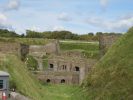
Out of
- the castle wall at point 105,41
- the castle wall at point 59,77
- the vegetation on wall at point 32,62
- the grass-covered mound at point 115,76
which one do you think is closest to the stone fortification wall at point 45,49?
the vegetation on wall at point 32,62

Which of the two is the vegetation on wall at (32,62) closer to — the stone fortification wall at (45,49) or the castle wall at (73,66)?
the castle wall at (73,66)

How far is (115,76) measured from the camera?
26234 mm

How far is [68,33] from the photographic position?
4050 inches

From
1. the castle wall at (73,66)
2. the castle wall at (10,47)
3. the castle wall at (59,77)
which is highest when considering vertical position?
the castle wall at (10,47)

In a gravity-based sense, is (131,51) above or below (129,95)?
above

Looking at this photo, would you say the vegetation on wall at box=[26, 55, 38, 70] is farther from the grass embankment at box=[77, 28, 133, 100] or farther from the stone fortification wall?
the grass embankment at box=[77, 28, 133, 100]

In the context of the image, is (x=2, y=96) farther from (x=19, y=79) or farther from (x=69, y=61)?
(x=69, y=61)

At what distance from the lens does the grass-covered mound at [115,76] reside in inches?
967

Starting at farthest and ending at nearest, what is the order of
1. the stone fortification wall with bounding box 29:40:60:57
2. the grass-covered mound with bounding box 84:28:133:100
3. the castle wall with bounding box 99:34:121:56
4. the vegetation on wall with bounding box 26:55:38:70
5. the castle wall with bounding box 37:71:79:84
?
the stone fortification wall with bounding box 29:40:60:57
the vegetation on wall with bounding box 26:55:38:70
the castle wall with bounding box 37:71:79:84
the castle wall with bounding box 99:34:121:56
the grass-covered mound with bounding box 84:28:133:100

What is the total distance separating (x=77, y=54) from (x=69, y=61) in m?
5.45

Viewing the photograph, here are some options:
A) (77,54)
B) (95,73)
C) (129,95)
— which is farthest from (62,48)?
(129,95)

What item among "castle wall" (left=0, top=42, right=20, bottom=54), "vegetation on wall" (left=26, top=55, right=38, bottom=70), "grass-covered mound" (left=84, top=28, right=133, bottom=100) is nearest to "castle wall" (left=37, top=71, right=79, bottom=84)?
"vegetation on wall" (left=26, top=55, right=38, bottom=70)

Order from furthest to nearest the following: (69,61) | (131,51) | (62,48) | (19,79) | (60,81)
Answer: (62,48)
(69,61)
(60,81)
(131,51)
(19,79)

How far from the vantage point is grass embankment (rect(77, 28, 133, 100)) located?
24552 millimetres
